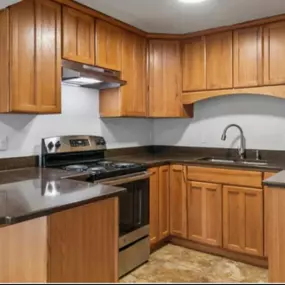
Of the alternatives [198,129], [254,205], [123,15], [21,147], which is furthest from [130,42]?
[254,205]

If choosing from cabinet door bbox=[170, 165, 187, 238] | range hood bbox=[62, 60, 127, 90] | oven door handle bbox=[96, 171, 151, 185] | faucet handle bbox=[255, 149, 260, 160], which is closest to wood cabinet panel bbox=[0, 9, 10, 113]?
range hood bbox=[62, 60, 127, 90]

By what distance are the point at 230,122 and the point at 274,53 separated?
2.89ft

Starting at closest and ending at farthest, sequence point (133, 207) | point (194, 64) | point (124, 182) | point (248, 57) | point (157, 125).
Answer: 1. point (124, 182)
2. point (133, 207)
3. point (248, 57)
4. point (194, 64)
5. point (157, 125)

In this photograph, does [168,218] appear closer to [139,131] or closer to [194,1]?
[139,131]

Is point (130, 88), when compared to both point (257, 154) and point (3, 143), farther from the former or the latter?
point (257, 154)

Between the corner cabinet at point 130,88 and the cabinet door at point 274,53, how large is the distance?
1256 millimetres

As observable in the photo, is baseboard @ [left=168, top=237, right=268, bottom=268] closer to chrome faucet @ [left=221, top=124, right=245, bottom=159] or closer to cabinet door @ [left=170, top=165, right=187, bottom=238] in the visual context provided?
cabinet door @ [left=170, top=165, right=187, bottom=238]

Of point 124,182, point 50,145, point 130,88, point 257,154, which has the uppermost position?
point 130,88

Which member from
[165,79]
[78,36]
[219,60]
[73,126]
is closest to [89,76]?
[78,36]

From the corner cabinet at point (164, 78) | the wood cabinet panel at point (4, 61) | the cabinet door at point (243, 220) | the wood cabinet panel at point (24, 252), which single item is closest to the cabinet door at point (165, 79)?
the corner cabinet at point (164, 78)

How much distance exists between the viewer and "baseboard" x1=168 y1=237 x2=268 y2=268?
2.83 m

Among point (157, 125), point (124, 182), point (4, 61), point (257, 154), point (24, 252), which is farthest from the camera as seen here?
point (157, 125)

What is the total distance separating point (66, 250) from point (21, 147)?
133 cm

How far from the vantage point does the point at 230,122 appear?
11.6 ft
